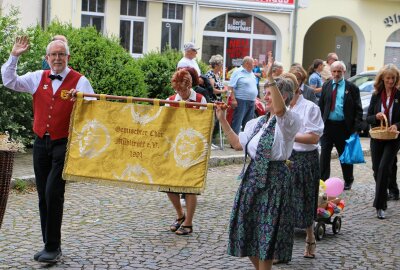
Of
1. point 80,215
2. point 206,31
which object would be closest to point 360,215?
point 80,215

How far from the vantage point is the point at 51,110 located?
299 inches

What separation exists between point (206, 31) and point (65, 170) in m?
20.6

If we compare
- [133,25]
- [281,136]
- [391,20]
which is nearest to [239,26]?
[133,25]

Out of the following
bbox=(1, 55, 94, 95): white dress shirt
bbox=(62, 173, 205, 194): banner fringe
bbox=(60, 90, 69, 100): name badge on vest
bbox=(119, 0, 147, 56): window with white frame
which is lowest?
bbox=(62, 173, 205, 194): banner fringe

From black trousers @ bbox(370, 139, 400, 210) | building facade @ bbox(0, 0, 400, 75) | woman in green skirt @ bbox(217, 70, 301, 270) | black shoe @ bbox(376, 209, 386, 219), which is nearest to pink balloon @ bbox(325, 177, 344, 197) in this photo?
black trousers @ bbox(370, 139, 400, 210)

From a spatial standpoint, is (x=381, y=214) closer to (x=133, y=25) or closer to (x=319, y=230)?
(x=319, y=230)

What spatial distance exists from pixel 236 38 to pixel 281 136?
73.7 ft

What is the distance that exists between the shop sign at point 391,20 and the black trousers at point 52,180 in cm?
2530

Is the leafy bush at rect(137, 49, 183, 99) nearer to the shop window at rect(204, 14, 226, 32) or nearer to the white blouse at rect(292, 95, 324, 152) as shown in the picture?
the white blouse at rect(292, 95, 324, 152)

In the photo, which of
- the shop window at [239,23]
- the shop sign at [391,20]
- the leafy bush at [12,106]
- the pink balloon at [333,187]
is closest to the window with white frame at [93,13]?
the shop window at [239,23]

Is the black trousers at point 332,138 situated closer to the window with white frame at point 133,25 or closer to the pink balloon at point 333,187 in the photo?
the pink balloon at point 333,187

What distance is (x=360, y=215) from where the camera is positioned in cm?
1080

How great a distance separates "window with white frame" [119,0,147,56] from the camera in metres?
→ 25.9

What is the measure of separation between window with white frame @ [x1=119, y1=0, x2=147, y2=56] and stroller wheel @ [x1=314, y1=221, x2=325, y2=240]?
17.4 meters
